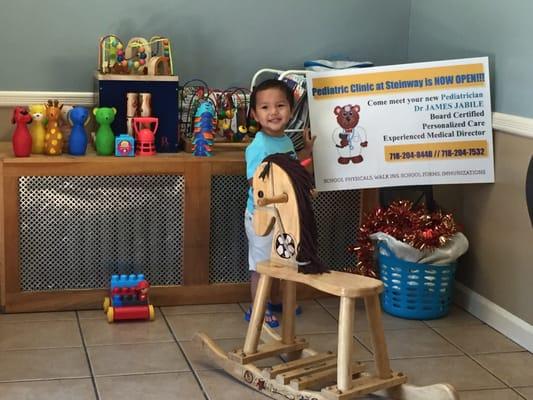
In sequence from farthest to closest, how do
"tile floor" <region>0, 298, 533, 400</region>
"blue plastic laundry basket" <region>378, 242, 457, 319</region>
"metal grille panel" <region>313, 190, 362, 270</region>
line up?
1. "metal grille panel" <region>313, 190, 362, 270</region>
2. "blue plastic laundry basket" <region>378, 242, 457, 319</region>
3. "tile floor" <region>0, 298, 533, 400</region>

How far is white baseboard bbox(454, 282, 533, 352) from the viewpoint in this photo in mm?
3080

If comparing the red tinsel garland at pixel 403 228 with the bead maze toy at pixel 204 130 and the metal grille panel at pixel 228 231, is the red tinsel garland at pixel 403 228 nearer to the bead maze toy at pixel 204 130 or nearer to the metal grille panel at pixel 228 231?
the metal grille panel at pixel 228 231

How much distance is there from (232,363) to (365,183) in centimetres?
94

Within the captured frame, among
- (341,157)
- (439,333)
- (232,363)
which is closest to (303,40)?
(341,157)

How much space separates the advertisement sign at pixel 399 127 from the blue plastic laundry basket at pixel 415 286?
30 centimetres

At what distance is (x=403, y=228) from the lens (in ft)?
10.8

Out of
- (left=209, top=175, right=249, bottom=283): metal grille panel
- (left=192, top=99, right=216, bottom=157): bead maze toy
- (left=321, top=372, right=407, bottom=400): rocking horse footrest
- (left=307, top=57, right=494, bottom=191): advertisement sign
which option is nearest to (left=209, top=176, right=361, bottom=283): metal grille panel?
(left=209, top=175, right=249, bottom=283): metal grille panel

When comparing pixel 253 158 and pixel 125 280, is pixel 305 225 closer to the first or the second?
pixel 253 158

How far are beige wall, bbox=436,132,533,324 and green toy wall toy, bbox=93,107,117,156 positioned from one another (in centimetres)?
135

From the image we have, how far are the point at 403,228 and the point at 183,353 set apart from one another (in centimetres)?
94

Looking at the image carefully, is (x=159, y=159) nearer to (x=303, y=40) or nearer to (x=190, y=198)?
(x=190, y=198)

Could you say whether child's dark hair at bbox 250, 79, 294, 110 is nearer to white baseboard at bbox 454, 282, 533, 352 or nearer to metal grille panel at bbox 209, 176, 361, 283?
metal grille panel at bbox 209, 176, 361, 283

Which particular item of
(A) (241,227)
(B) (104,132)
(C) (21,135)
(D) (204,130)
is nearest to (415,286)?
(A) (241,227)

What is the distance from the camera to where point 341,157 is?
130 inches
